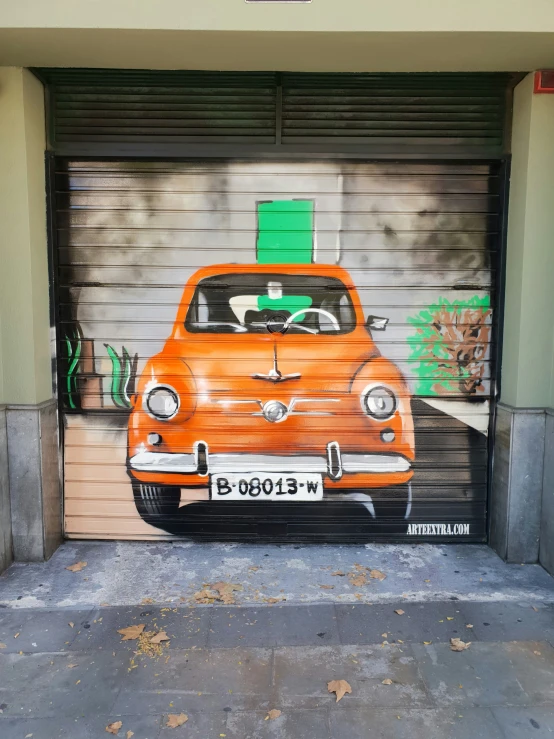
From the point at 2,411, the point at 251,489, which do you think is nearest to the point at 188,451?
the point at 251,489

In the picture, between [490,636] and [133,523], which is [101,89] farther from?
[490,636]

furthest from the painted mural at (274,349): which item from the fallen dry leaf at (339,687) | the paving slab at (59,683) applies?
the fallen dry leaf at (339,687)

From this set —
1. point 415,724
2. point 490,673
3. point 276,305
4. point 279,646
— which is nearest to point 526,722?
point 490,673

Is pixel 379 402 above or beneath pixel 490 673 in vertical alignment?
above

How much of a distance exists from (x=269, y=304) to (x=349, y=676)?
9.73ft

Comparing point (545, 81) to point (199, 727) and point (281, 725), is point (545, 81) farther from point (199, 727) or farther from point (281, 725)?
point (199, 727)

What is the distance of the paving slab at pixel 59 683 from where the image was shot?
3.01m

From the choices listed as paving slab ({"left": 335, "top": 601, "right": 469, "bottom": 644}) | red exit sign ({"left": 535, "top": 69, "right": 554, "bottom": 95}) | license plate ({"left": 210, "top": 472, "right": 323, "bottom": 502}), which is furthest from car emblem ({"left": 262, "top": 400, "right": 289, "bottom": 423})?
red exit sign ({"left": 535, "top": 69, "right": 554, "bottom": 95})

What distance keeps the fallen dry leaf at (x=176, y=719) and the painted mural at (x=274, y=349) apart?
2108 millimetres

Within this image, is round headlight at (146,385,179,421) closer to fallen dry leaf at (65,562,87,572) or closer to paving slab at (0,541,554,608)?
paving slab at (0,541,554,608)

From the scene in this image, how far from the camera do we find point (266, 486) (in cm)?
497

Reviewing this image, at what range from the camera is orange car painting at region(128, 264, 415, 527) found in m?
4.87

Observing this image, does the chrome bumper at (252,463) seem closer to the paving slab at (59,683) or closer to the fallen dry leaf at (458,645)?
the fallen dry leaf at (458,645)

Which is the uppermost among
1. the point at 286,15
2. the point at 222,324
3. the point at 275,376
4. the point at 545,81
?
the point at 286,15
